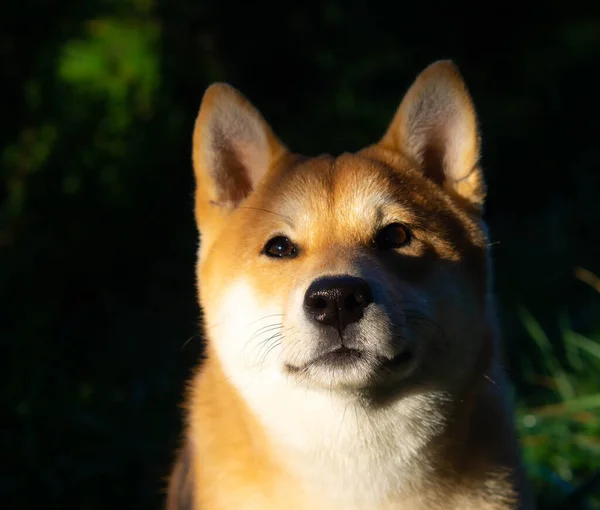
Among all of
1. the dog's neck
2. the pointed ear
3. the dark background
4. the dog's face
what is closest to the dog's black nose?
the dog's face

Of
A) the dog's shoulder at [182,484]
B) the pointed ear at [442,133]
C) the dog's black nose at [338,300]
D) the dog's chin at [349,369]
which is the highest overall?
the pointed ear at [442,133]

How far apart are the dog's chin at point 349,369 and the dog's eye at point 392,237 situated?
454 mm

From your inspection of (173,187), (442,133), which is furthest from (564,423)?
(173,187)

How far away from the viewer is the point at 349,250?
3.23 meters

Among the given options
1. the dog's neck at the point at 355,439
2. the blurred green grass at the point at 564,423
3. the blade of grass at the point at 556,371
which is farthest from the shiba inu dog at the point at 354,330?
the blade of grass at the point at 556,371

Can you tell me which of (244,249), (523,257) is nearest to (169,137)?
(523,257)

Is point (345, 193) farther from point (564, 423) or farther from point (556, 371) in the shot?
point (556, 371)

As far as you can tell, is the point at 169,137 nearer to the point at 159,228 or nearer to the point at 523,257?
the point at 159,228

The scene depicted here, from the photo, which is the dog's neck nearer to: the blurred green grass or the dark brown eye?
the dark brown eye

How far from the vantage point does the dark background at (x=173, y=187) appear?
16.4 ft

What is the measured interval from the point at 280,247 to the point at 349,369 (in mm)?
618

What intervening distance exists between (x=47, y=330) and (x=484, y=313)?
3165mm

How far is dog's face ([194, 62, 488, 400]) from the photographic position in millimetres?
3043

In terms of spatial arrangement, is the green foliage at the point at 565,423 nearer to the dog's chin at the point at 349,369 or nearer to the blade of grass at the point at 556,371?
the blade of grass at the point at 556,371
